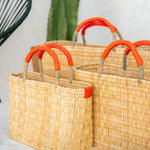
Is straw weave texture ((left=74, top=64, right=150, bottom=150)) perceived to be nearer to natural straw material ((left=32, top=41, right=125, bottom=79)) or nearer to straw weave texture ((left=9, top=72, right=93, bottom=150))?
straw weave texture ((left=9, top=72, right=93, bottom=150))

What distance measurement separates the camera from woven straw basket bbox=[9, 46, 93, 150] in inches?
41.0

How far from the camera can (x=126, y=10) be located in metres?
2.24

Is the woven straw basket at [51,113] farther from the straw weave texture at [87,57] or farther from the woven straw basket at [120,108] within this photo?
the straw weave texture at [87,57]

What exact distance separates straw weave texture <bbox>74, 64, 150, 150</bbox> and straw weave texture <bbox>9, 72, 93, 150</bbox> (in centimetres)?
4

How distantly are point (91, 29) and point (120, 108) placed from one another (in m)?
1.59

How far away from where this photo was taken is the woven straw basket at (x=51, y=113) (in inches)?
41.0

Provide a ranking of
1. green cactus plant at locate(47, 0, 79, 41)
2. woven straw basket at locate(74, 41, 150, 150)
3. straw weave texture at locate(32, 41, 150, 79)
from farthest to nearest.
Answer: green cactus plant at locate(47, 0, 79, 41), straw weave texture at locate(32, 41, 150, 79), woven straw basket at locate(74, 41, 150, 150)

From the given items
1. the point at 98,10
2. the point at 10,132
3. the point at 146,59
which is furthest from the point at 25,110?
the point at 98,10

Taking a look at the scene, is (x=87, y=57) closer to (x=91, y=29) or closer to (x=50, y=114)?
(x=50, y=114)

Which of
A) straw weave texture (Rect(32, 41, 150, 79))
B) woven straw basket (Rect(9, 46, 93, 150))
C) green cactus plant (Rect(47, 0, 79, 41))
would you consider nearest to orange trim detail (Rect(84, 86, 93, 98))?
woven straw basket (Rect(9, 46, 93, 150))

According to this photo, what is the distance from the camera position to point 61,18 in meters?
2.15

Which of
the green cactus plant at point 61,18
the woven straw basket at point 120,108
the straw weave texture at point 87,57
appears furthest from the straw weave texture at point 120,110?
the green cactus plant at point 61,18

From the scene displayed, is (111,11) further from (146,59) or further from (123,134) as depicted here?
(123,134)

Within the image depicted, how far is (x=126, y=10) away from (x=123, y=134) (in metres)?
1.40
